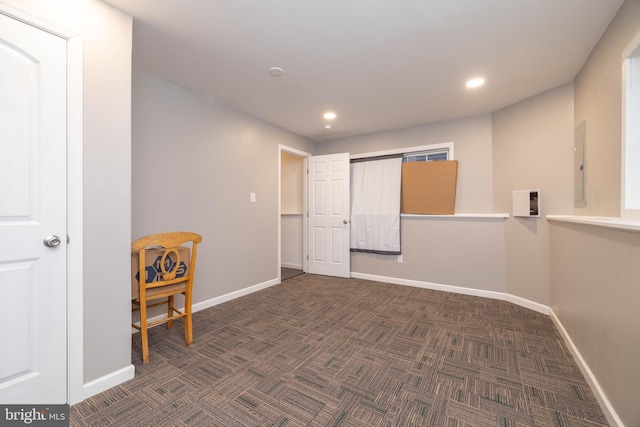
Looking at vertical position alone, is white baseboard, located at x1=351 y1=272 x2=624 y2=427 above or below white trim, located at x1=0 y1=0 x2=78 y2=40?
below

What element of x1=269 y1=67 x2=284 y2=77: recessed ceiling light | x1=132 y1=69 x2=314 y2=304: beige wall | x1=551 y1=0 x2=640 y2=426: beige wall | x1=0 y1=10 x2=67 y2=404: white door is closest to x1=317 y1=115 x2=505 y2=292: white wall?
x1=551 y1=0 x2=640 y2=426: beige wall

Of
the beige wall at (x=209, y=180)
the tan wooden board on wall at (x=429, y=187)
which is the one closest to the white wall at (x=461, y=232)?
the tan wooden board on wall at (x=429, y=187)

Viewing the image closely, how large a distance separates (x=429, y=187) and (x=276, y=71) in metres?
2.60

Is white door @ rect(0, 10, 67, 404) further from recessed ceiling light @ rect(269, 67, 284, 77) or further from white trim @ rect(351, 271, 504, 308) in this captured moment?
white trim @ rect(351, 271, 504, 308)

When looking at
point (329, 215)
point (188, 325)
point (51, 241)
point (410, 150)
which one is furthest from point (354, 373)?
point (410, 150)

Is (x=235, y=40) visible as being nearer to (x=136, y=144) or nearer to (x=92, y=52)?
(x=92, y=52)

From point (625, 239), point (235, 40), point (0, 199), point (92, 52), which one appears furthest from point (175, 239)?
point (625, 239)

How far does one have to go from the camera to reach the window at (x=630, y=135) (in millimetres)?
1578

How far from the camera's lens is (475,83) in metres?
2.70

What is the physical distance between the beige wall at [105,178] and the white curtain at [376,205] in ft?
10.7

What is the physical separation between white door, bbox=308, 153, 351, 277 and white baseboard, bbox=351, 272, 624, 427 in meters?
0.41

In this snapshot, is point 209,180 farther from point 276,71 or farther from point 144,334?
point 144,334

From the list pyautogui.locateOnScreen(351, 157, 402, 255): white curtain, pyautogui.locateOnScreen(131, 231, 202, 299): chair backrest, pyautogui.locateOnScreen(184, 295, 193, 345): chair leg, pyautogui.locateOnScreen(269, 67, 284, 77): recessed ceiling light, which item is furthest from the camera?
pyautogui.locateOnScreen(351, 157, 402, 255): white curtain

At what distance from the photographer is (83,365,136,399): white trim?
157 cm
